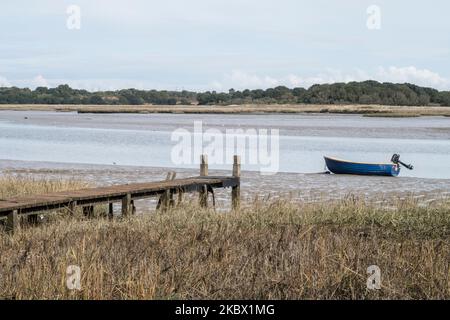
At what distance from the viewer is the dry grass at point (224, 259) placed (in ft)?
28.0

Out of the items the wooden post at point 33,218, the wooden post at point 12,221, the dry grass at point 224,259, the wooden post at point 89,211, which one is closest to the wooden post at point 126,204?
the wooden post at point 89,211

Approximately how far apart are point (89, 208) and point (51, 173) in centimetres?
1215

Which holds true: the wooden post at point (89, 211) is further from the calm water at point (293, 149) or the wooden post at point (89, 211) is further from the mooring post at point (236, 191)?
the calm water at point (293, 149)

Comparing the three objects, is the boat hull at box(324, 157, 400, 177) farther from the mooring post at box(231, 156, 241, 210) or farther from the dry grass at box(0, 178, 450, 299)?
the dry grass at box(0, 178, 450, 299)

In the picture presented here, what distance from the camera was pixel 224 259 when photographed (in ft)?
31.8

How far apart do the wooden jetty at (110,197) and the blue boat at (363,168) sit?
37.8ft

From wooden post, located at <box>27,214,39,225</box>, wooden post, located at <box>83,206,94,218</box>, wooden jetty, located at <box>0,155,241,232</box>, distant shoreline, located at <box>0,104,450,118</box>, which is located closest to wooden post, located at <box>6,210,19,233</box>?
wooden jetty, located at <box>0,155,241,232</box>

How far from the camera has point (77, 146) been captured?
4356cm

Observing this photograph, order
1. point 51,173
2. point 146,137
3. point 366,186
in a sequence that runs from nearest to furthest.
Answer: point 366,186
point 51,173
point 146,137

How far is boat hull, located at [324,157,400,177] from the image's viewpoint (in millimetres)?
30000

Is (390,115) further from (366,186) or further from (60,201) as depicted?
(60,201)

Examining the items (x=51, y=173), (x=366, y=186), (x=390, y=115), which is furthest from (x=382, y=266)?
(x=390, y=115)

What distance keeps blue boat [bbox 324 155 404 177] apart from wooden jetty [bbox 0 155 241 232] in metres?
11.5

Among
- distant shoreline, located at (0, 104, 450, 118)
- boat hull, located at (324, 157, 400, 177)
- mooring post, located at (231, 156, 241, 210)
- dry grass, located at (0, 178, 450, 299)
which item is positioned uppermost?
dry grass, located at (0, 178, 450, 299)
